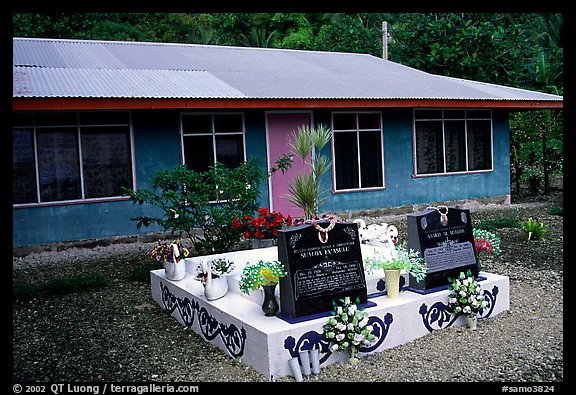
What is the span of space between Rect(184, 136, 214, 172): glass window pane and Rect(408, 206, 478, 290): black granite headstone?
5918mm

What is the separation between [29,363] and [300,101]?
278 inches

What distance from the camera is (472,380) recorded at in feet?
13.8

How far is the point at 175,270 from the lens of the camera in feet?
20.4

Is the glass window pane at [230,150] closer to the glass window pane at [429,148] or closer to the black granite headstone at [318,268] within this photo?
the glass window pane at [429,148]

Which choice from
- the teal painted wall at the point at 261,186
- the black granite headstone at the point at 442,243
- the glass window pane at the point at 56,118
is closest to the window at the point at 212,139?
the teal painted wall at the point at 261,186

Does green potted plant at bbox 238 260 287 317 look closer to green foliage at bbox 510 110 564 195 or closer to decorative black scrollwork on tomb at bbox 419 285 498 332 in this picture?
decorative black scrollwork on tomb at bbox 419 285 498 332

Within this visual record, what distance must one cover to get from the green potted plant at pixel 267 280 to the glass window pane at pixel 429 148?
8896 mm

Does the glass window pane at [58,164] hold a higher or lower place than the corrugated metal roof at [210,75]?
lower

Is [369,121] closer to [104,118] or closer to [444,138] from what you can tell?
[444,138]

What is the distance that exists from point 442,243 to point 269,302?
1868 mm

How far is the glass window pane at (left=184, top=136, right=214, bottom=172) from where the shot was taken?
10.7 m

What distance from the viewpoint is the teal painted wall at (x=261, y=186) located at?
9656mm
